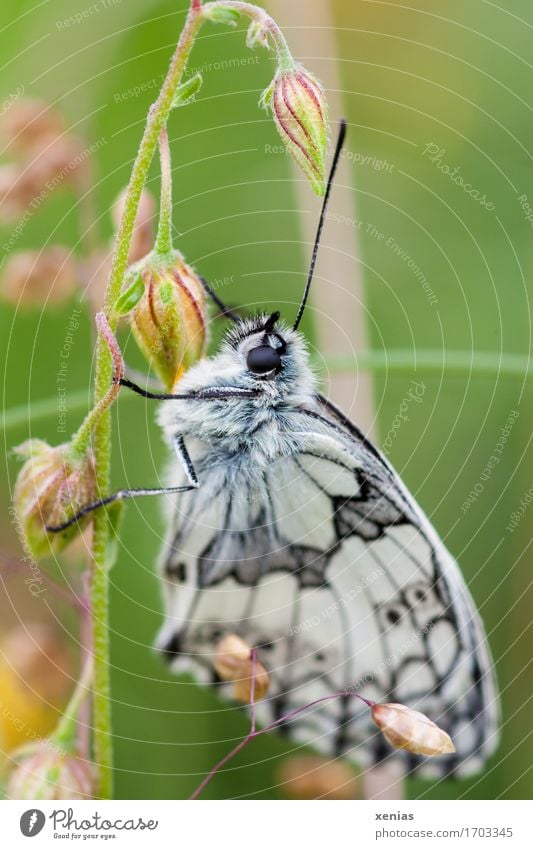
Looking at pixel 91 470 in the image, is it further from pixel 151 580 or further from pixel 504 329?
pixel 504 329

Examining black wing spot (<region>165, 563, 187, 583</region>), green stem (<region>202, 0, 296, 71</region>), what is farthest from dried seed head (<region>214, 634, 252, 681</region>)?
green stem (<region>202, 0, 296, 71</region>)

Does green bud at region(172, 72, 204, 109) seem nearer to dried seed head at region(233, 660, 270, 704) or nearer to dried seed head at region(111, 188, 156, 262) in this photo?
dried seed head at region(111, 188, 156, 262)

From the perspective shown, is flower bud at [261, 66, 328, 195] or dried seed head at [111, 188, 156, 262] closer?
flower bud at [261, 66, 328, 195]

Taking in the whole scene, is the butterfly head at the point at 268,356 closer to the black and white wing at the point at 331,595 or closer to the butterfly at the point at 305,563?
the butterfly at the point at 305,563

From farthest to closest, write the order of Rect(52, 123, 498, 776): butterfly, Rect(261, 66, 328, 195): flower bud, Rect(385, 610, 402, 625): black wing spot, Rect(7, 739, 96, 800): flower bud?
Rect(385, 610, 402, 625): black wing spot < Rect(52, 123, 498, 776): butterfly < Rect(7, 739, 96, 800): flower bud < Rect(261, 66, 328, 195): flower bud

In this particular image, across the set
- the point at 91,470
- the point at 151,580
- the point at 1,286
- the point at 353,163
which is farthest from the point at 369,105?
the point at 91,470

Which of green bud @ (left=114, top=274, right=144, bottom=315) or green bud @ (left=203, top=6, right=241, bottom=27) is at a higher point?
green bud @ (left=203, top=6, right=241, bottom=27)

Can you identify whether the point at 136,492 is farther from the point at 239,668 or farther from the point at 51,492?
the point at 239,668
